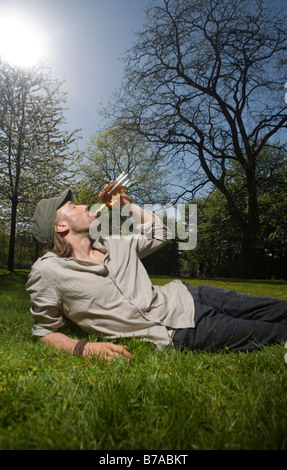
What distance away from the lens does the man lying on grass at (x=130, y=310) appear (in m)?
2.30

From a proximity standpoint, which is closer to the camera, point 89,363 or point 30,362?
point 89,363

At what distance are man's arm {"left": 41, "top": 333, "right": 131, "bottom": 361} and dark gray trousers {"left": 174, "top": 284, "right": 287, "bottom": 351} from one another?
48 centimetres

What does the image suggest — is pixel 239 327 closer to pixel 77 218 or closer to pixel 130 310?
pixel 130 310

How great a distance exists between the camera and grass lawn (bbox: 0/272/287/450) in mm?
1134

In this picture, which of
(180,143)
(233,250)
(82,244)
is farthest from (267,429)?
(233,250)

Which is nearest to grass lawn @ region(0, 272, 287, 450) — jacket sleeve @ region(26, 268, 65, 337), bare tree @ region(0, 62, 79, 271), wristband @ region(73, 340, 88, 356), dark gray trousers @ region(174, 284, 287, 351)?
wristband @ region(73, 340, 88, 356)

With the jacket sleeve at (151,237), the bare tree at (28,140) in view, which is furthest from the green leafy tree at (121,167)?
the jacket sleeve at (151,237)

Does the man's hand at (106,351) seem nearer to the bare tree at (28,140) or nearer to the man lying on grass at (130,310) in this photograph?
the man lying on grass at (130,310)

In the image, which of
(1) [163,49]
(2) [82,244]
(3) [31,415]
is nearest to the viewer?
(3) [31,415]

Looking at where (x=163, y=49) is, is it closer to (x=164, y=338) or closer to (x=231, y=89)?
(x=231, y=89)

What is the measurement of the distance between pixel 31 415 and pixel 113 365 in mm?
688

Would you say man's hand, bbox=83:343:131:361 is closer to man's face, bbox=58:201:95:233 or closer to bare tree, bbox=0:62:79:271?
man's face, bbox=58:201:95:233
